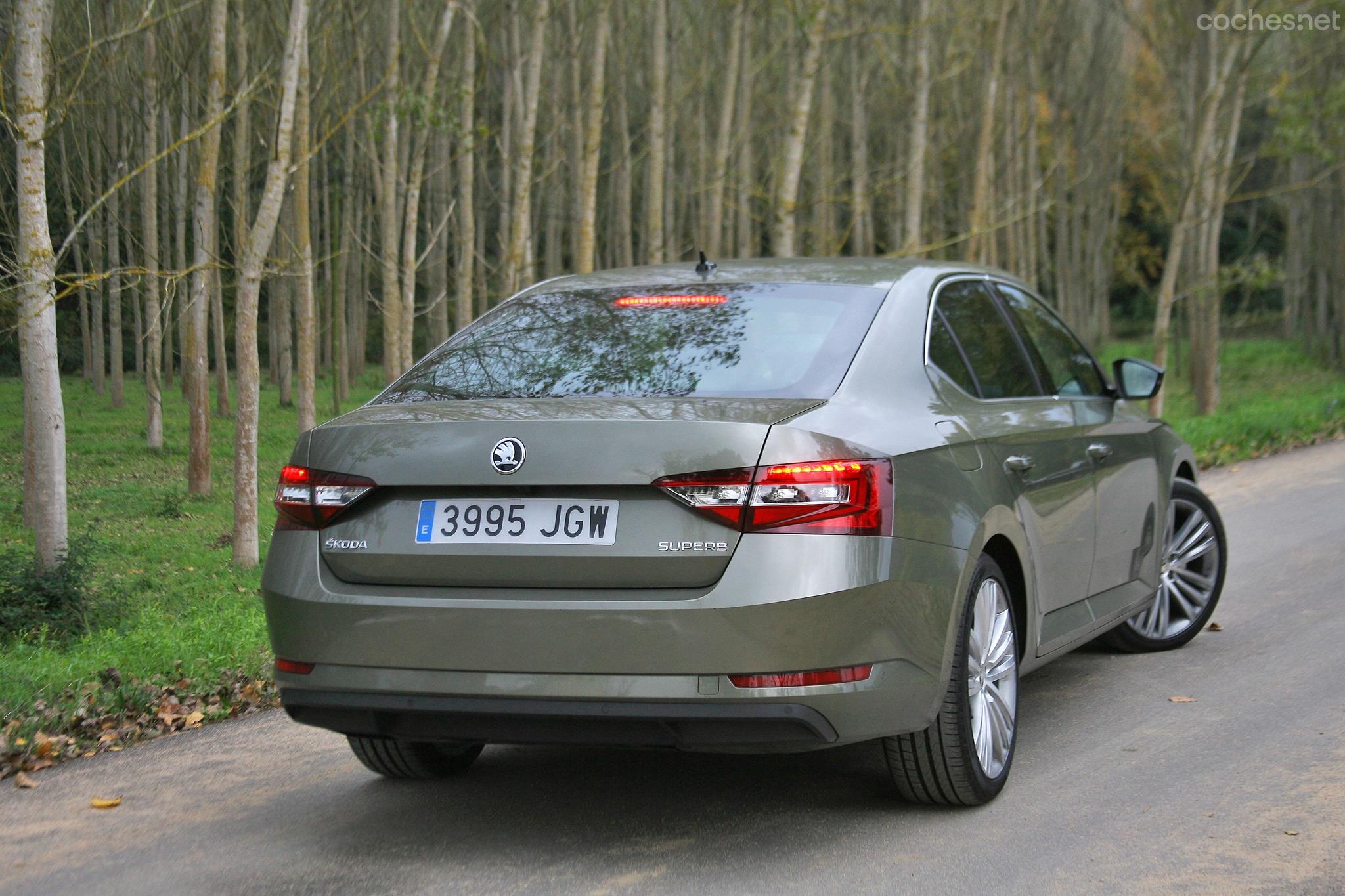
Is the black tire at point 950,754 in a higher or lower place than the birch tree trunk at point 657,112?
lower

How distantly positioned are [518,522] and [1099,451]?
2.68 m

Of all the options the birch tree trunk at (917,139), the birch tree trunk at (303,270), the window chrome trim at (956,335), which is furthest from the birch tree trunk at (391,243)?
the window chrome trim at (956,335)

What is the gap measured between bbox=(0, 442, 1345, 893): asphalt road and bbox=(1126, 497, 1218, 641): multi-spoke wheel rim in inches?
28.0

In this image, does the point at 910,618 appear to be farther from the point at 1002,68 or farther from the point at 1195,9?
the point at 1002,68

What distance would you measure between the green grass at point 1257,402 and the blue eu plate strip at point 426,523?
39.8 feet

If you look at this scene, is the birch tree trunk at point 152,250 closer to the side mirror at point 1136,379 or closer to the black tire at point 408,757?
the black tire at point 408,757

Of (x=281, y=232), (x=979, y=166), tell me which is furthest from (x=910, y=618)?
(x=979, y=166)

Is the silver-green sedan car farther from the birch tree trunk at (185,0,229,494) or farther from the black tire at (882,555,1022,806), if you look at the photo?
the birch tree trunk at (185,0,229,494)

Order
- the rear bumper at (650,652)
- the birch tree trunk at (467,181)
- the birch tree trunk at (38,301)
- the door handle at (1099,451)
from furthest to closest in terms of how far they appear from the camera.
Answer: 1. the birch tree trunk at (467,181)
2. the birch tree trunk at (38,301)
3. the door handle at (1099,451)
4. the rear bumper at (650,652)

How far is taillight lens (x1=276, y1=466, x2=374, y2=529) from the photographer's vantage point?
12.1 feet

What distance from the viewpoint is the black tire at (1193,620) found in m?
6.29

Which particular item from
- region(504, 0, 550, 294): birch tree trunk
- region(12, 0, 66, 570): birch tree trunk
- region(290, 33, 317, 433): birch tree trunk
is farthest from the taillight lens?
region(504, 0, 550, 294): birch tree trunk

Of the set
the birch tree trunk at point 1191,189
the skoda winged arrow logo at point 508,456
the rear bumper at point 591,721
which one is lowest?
the rear bumper at point 591,721

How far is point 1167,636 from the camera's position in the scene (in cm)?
632
